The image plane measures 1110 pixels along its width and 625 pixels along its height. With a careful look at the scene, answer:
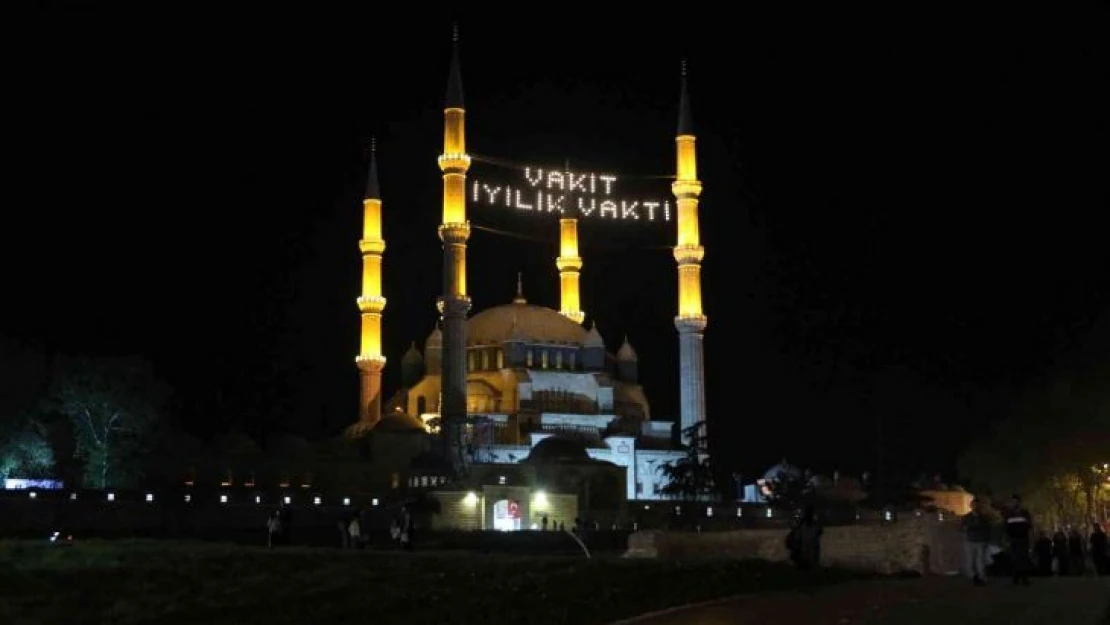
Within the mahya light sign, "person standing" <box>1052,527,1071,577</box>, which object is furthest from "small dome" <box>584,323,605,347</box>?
"person standing" <box>1052,527,1071,577</box>

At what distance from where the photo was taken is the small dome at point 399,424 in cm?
6278

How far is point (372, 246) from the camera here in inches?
2675

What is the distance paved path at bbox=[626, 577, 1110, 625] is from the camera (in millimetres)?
14617

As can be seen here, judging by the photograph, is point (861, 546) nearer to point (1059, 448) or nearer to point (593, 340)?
point (1059, 448)

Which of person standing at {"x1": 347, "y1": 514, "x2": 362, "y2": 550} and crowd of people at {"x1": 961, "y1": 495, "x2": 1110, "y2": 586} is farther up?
person standing at {"x1": 347, "y1": 514, "x2": 362, "y2": 550}

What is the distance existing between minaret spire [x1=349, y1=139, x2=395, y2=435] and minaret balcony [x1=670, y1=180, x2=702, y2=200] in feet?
41.5

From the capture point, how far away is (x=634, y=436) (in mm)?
67562

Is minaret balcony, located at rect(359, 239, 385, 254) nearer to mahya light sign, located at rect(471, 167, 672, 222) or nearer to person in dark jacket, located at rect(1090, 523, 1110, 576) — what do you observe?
mahya light sign, located at rect(471, 167, 672, 222)

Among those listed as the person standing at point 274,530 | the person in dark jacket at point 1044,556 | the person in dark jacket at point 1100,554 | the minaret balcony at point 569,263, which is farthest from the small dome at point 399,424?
the person in dark jacket at point 1100,554

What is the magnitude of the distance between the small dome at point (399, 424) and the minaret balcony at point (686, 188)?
14.4 m

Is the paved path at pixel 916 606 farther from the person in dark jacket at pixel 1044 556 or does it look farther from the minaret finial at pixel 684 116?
the minaret finial at pixel 684 116

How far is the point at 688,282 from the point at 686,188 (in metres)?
4.00

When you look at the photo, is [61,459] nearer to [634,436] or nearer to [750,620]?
[634,436]

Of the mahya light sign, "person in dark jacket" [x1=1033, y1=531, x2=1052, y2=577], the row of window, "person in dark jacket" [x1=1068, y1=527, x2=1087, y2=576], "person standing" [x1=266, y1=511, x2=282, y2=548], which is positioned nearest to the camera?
"person in dark jacket" [x1=1033, y1=531, x2=1052, y2=577]
